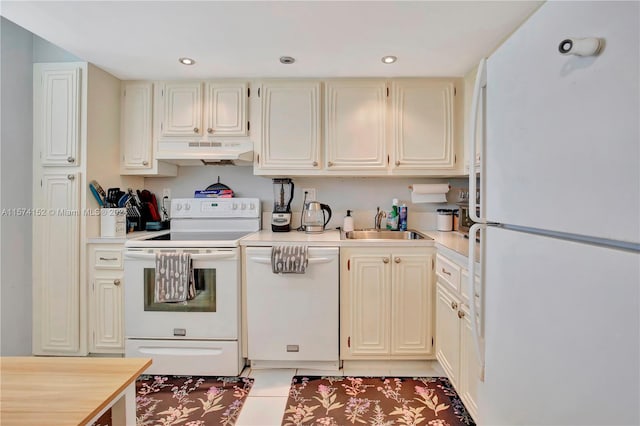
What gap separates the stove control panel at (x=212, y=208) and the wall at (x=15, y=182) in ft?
3.27

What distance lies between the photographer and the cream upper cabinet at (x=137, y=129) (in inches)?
99.6

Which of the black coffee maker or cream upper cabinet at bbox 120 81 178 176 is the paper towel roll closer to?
the black coffee maker

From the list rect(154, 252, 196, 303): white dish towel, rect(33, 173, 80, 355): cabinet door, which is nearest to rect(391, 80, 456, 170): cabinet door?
rect(154, 252, 196, 303): white dish towel

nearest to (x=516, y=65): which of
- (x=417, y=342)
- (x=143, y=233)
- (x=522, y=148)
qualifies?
(x=522, y=148)

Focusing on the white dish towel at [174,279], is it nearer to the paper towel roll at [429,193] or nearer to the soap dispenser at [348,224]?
the soap dispenser at [348,224]

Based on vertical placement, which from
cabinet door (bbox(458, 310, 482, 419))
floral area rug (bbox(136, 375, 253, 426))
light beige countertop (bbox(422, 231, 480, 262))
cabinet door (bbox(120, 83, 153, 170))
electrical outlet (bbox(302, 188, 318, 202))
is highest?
cabinet door (bbox(120, 83, 153, 170))

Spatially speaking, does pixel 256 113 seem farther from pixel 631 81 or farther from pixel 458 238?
pixel 631 81

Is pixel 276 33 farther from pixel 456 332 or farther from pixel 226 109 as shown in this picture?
pixel 456 332

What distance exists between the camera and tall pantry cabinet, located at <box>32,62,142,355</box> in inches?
87.5

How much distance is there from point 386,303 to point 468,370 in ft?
2.22

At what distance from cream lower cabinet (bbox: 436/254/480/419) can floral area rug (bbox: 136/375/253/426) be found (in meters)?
1.26

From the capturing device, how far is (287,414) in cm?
176

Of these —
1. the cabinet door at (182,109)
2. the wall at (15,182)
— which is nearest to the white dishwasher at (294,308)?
the cabinet door at (182,109)

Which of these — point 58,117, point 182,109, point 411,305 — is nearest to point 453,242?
point 411,305
